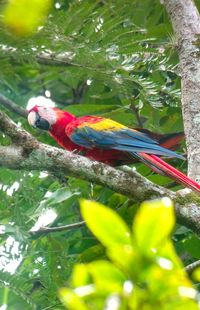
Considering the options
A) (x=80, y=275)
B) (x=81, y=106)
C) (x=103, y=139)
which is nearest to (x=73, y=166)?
(x=103, y=139)

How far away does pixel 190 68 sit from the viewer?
8.30ft

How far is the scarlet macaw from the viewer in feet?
9.35

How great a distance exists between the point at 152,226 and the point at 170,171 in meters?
2.08

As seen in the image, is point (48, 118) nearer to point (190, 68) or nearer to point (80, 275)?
point (190, 68)

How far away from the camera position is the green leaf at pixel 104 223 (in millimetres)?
565

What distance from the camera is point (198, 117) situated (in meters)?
2.40

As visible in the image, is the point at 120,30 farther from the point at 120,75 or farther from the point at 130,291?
the point at 130,291

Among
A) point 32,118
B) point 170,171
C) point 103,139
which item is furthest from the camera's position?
point 32,118

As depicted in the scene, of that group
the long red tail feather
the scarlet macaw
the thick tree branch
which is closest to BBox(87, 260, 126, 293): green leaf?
the thick tree branch

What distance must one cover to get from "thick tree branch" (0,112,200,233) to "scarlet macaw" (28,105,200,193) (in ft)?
1.41

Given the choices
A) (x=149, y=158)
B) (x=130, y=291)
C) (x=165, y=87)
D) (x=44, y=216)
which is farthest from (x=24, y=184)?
(x=130, y=291)

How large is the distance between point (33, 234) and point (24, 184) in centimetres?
22

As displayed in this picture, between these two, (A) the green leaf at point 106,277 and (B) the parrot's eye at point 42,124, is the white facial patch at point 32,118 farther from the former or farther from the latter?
(A) the green leaf at point 106,277

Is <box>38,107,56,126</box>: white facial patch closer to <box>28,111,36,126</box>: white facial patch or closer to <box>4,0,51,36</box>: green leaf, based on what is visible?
<box>28,111,36,126</box>: white facial patch
